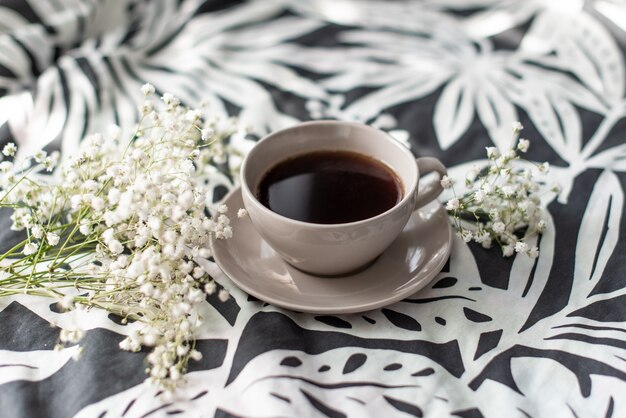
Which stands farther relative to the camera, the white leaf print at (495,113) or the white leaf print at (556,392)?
the white leaf print at (495,113)

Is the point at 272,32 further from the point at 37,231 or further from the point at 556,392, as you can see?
the point at 556,392

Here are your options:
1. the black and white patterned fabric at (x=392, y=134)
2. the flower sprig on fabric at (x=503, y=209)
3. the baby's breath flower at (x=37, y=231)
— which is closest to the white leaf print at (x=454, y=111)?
the black and white patterned fabric at (x=392, y=134)

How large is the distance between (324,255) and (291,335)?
10cm

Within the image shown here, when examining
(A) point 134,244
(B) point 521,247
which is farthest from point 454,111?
(A) point 134,244

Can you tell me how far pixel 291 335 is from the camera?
27.3 inches

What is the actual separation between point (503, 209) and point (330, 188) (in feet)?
0.76

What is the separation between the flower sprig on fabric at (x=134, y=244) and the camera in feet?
2.08

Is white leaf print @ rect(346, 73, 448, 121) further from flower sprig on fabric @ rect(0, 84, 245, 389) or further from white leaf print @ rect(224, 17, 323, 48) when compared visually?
flower sprig on fabric @ rect(0, 84, 245, 389)

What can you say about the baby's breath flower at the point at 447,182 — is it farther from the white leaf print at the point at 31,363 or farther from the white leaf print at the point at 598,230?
the white leaf print at the point at 31,363

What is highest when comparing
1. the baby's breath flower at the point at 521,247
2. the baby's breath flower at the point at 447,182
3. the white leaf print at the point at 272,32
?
the white leaf print at the point at 272,32

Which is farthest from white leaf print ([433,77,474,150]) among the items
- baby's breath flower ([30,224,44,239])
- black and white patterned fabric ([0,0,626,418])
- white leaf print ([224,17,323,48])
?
baby's breath flower ([30,224,44,239])

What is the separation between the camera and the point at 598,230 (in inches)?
32.9

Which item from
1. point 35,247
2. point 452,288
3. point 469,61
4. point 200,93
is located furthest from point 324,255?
point 469,61

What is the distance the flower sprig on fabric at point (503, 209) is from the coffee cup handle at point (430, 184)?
0.02 metres
